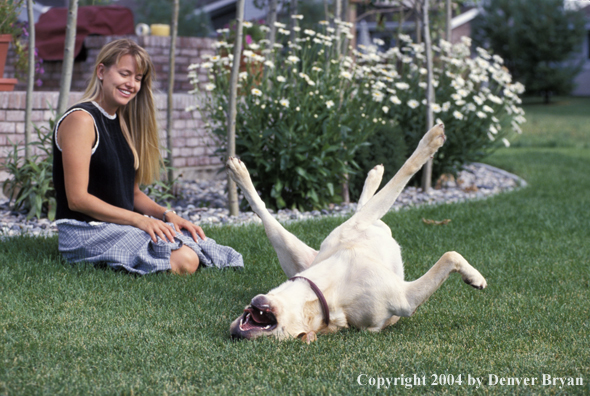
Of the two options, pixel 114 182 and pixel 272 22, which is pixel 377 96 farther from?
pixel 114 182

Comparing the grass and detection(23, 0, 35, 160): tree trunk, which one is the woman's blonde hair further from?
detection(23, 0, 35, 160): tree trunk

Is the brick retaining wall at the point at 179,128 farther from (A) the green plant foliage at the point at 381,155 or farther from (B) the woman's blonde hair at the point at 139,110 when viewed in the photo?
(B) the woman's blonde hair at the point at 139,110

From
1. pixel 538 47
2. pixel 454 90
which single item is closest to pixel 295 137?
pixel 454 90

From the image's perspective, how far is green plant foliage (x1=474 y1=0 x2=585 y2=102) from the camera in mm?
30766

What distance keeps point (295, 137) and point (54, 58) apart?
565cm

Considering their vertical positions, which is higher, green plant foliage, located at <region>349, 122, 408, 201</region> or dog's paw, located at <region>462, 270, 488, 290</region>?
green plant foliage, located at <region>349, 122, 408, 201</region>

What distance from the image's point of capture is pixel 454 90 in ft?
26.2

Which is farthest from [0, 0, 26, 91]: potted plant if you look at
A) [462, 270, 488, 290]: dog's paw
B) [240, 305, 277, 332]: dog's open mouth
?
[462, 270, 488, 290]: dog's paw

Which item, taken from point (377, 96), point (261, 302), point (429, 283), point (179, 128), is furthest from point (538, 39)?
point (261, 302)

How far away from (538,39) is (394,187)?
30531 mm

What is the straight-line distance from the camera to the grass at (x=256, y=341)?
7.86ft

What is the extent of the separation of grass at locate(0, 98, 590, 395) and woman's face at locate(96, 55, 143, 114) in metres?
1.04

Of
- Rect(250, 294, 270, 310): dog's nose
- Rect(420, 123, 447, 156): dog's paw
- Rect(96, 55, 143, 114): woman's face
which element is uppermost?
Rect(96, 55, 143, 114): woman's face

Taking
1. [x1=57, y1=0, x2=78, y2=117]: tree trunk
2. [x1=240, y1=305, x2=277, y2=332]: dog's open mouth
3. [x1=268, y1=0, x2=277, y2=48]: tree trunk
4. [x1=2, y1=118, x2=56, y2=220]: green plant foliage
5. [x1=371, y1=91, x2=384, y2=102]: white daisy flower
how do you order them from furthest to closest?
[x1=268, y1=0, x2=277, y2=48]: tree trunk → [x1=371, y1=91, x2=384, y2=102]: white daisy flower → [x1=2, y1=118, x2=56, y2=220]: green plant foliage → [x1=57, y1=0, x2=78, y2=117]: tree trunk → [x1=240, y1=305, x2=277, y2=332]: dog's open mouth
